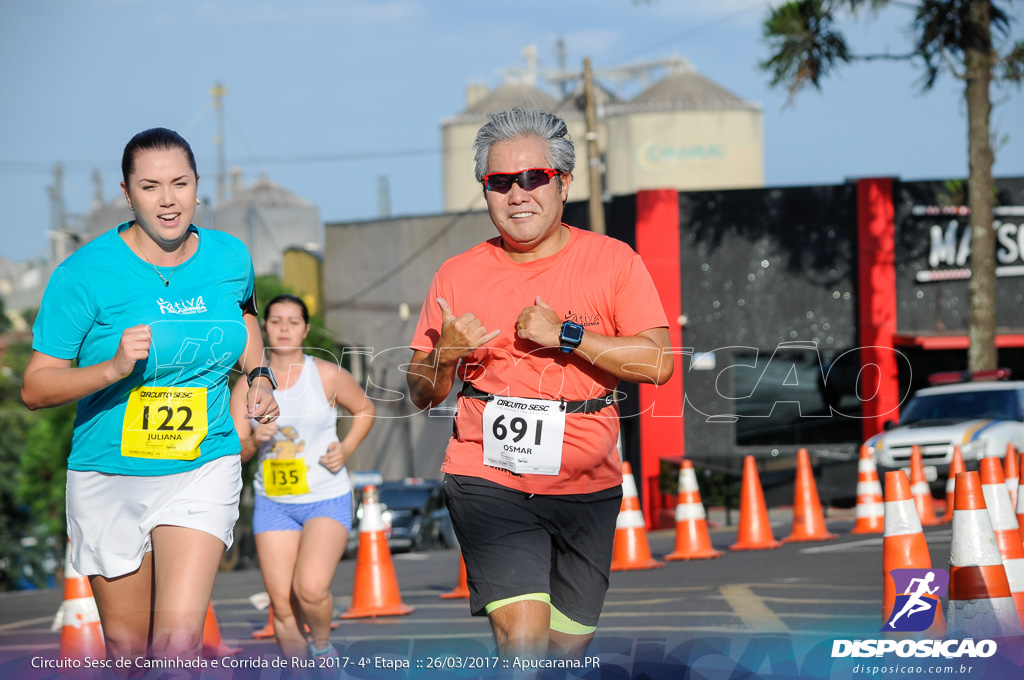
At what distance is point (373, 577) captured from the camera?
10297 mm

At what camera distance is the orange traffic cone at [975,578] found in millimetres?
5633

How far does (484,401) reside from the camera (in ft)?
14.5

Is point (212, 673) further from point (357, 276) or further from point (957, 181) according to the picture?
point (357, 276)

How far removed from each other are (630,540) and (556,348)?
26.9 feet

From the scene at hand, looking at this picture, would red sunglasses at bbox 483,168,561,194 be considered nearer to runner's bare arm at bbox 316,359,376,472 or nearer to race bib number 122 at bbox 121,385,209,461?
race bib number 122 at bbox 121,385,209,461

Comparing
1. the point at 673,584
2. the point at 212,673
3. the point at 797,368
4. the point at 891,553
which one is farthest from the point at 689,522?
the point at 797,368

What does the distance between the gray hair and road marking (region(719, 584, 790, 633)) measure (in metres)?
4.03

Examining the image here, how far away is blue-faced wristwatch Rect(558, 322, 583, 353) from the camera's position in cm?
419

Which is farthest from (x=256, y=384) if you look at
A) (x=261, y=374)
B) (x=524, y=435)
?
(x=524, y=435)

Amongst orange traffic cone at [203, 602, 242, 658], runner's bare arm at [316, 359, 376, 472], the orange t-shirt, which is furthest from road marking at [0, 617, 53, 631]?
the orange t-shirt

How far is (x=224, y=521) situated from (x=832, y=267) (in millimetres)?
22015

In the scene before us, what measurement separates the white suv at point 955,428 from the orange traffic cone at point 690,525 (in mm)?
4061

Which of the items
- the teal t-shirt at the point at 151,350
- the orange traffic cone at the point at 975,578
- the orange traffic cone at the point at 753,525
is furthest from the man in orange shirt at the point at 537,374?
the orange traffic cone at the point at 753,525

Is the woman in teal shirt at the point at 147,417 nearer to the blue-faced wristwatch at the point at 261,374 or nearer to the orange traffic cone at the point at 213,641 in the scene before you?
the blue-faced wristwatch at the point at 261,374
